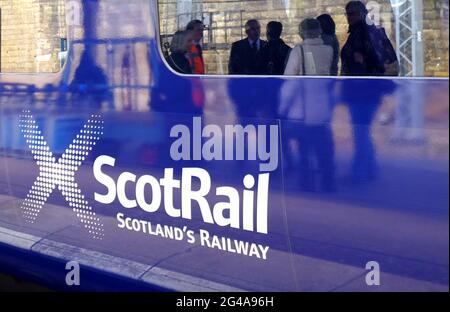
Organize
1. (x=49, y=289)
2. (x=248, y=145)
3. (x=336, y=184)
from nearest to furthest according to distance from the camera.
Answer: (x=336, y=184) < (x=248, y=145) < (x=49, y=289)

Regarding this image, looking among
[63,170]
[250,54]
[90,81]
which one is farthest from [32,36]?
[250,54]

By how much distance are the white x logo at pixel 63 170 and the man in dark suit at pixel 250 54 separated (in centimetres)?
87

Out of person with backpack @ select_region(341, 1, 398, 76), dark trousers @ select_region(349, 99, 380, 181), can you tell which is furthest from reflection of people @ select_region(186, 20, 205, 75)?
dark trousers @ select_region(349, 99, 380, 181)

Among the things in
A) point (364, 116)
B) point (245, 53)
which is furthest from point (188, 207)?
point (364, 116)

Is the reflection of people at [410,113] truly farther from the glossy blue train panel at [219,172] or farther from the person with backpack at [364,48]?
the person with backpack at [364,48]

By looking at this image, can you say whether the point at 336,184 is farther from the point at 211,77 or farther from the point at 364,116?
the point at 211,77

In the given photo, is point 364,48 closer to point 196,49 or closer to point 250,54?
point 250,54

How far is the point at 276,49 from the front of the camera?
11.0 ft

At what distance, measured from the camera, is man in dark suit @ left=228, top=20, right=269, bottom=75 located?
11.1 feet

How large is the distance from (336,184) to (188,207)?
2.68 ft

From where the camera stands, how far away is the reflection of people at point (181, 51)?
3.60 metres

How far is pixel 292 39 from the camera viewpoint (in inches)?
131

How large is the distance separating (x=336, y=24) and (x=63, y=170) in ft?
5.85

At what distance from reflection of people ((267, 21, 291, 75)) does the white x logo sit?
1.04 metres
